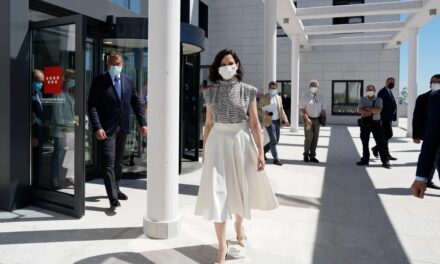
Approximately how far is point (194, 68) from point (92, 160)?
3.21m

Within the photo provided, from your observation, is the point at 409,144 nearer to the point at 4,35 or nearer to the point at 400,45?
the point at 400,45

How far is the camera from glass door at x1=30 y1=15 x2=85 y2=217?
15.6 feet

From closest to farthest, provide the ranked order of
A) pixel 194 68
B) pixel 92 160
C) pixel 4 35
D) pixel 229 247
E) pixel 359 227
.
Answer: pixel 229 247 < pixel 359 227 < pixel 4 35 < pixel 92 160 < pixel 194 68

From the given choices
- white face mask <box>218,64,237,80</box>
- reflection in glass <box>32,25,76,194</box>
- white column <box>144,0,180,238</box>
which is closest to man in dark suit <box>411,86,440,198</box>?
white face mask <box>218,64,237,80</box>

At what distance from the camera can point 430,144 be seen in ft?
7.14

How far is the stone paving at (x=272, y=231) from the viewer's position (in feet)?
11.3

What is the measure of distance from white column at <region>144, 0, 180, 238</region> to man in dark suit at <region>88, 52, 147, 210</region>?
1.08 meters

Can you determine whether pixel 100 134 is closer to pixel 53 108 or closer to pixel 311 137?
pixel 53 108

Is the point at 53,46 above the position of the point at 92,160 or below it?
above

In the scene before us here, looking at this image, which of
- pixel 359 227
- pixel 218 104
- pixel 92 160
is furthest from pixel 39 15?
pixel 359 227

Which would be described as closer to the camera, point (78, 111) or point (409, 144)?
point (78, 111)

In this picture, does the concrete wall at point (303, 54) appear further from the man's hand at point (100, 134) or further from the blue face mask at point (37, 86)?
the man's hand at point (100, 134)

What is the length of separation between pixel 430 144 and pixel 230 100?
5.34 ft

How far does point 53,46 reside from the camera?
5.05m
